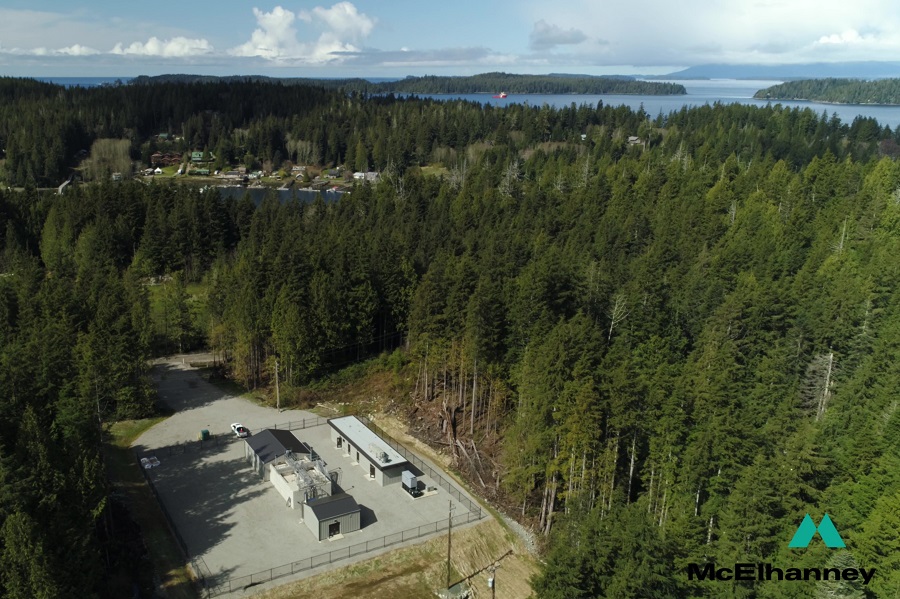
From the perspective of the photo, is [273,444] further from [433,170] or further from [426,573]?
[433,170]

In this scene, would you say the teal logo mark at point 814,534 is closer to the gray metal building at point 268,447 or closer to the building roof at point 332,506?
the building roof at point 332,506

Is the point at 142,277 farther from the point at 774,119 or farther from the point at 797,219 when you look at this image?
the point at 774,119

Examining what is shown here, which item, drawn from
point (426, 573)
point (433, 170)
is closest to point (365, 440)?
point (426, 573)

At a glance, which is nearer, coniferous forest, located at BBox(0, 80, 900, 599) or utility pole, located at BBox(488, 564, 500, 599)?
coniferous forest, located at BBox(0, 80, 900, 599)

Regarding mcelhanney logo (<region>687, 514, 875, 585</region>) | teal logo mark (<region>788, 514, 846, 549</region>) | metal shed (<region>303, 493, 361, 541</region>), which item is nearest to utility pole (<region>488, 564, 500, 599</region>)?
metal shed (<region>303, 493, 361, 541</region>)

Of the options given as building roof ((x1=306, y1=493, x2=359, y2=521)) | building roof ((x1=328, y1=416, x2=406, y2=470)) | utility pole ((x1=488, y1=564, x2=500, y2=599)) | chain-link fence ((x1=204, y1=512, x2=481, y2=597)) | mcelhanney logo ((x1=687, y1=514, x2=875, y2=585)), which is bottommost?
utility pole ((x1=488, y1=564, x2=500, y2=599))

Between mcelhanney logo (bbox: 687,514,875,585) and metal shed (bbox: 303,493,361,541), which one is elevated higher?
mcelhanney logo (bbox: 687,514,875,585)

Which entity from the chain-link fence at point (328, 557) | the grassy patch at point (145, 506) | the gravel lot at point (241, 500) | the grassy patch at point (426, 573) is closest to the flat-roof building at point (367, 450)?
the gravel lot at point (241, 500)

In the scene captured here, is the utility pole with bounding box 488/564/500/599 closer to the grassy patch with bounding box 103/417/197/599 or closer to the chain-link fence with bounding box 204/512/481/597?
the chain-link fence with bounding box 204/512/481/597

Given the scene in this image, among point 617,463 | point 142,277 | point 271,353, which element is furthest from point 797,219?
point 142,277
